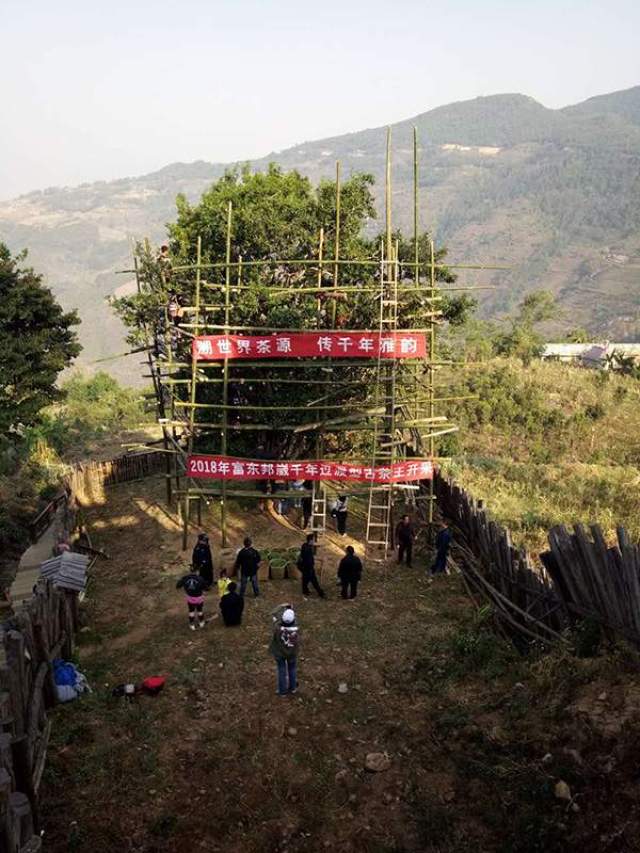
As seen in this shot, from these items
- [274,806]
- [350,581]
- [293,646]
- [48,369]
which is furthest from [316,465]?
[48,369]

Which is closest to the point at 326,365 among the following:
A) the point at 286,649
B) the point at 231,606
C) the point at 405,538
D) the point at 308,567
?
the point at 405,538

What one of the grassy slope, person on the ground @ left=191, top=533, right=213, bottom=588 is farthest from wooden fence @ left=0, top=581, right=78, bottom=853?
the grassy slope

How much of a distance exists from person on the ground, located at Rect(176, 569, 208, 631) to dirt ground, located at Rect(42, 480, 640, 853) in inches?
14.3

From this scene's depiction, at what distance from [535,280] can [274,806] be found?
526 ft

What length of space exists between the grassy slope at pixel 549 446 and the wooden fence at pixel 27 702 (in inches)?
393

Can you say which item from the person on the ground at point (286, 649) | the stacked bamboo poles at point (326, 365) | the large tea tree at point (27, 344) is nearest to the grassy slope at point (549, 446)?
the stacked bamboo poles at point (326, 365)

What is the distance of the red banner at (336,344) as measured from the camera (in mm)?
14484

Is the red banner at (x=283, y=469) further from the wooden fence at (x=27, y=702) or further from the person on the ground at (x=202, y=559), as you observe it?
the wooden fence at (x=27, y=702)

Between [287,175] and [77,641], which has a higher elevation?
[287,175]

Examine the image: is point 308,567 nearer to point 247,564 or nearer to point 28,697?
point 247,564

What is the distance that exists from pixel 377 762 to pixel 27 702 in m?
4.47

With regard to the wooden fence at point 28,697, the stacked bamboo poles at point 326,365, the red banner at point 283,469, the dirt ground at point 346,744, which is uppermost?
the stacked bamboo poles at point 326,365

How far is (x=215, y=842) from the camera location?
7016 millimetres

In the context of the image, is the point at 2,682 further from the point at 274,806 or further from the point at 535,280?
the point at 535,280
